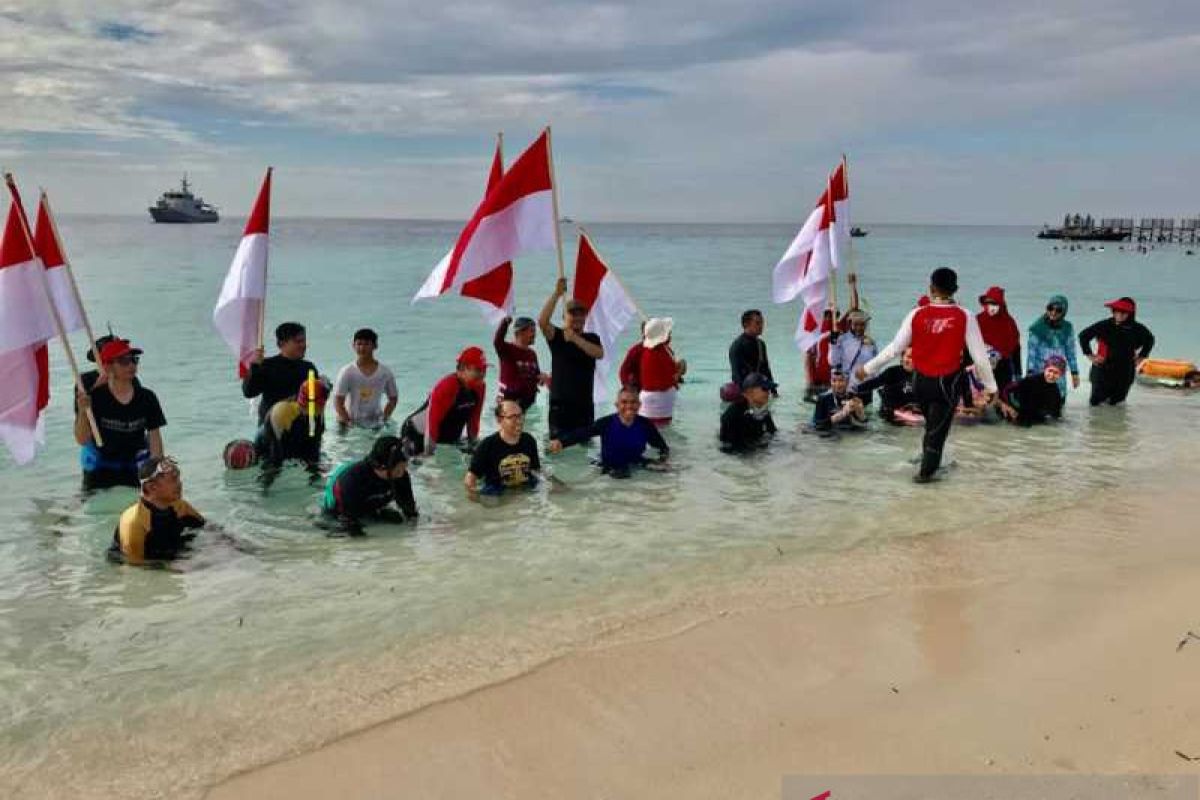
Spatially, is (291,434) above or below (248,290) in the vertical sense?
below

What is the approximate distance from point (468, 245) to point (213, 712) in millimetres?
5425

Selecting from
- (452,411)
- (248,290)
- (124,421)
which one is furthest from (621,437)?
(124,421)

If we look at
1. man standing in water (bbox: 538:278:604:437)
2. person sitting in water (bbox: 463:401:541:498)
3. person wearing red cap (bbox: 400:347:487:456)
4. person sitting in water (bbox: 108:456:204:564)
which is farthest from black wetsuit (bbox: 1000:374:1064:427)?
person sitting in water (bbox: 108:456:204:564)

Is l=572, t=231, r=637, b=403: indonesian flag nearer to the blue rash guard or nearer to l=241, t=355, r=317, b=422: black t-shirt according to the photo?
the blue rash guard

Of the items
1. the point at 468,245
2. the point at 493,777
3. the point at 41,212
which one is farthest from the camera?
the point at 468,245

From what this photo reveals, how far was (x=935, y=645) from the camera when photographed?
516cm

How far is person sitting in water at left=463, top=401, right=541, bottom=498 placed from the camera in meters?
8.12

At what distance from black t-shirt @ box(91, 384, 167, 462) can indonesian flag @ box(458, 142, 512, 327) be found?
10.8 ft

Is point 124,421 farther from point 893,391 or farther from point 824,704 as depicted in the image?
point 893,391

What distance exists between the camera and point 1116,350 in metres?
13.3

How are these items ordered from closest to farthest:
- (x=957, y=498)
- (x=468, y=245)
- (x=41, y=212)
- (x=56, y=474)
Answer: (x=41, y=212), (x=957, y=498), (x=468, y=245), (x=56, y=474)

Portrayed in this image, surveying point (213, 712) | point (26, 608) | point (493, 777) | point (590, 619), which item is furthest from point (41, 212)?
point (493, 777)

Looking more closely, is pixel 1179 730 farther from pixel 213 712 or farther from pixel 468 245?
pixel 468 245

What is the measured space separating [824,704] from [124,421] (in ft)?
21.2
